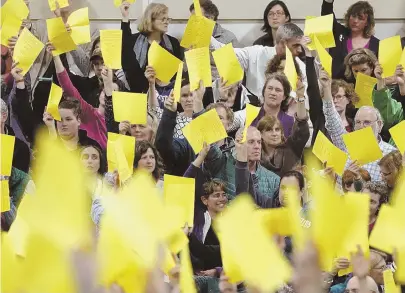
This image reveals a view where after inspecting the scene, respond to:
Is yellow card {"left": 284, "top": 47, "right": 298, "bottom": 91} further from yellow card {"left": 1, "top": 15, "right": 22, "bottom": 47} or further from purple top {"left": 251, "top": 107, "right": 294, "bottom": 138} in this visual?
yellow card {"left": 1, "top": 15, "right": 22, "bottom": 47}

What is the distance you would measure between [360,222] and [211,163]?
383cm

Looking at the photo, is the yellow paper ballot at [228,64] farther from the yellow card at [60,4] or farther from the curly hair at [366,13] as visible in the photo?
the curly hair at [366,13]

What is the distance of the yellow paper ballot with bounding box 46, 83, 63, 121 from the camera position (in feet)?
15.8

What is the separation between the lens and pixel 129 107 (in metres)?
4.80

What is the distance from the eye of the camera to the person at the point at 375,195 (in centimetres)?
430

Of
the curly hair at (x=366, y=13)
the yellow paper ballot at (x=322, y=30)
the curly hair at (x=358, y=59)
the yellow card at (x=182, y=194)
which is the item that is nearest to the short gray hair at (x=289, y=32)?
the yellow paper ballot at (x=322, y=30)

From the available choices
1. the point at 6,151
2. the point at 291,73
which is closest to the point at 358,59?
the point at 291,73

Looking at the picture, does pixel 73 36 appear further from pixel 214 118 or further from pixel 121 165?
→ pixel 121 165

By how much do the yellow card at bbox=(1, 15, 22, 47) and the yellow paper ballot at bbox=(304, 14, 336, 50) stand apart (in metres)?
1.61

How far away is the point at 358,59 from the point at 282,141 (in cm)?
108

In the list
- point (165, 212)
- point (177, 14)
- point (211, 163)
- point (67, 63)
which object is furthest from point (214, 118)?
point (165, 212)

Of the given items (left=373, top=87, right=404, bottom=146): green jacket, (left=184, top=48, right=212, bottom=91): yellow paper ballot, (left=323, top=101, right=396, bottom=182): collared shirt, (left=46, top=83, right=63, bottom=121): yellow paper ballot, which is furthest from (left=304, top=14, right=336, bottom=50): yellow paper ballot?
(left=46, top=83, right=63, bottom=121): yellow paper ballot

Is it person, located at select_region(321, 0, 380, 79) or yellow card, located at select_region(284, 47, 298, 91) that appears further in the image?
person, located at select_region(321, 0, 380, 79)

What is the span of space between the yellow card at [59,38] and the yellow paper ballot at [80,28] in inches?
5.5
